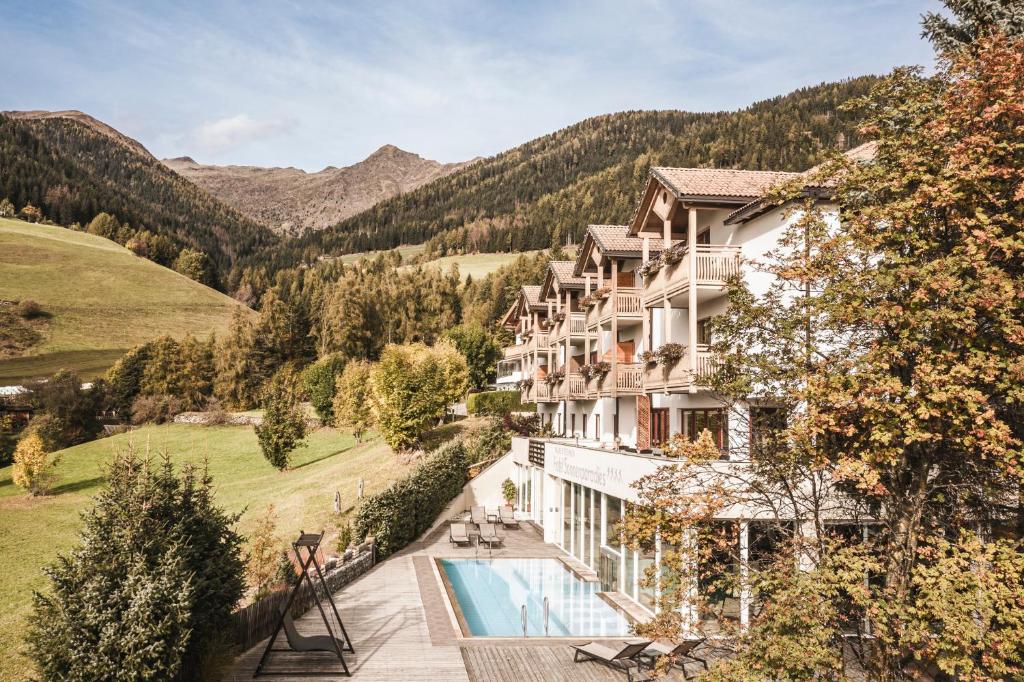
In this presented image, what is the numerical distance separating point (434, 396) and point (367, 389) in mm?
10452

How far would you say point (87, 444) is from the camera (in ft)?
217

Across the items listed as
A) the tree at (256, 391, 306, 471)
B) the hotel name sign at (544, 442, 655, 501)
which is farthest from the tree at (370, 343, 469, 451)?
the hotel name sign at (544, 442, 655, 501)

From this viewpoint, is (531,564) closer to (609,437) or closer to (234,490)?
(609,437)

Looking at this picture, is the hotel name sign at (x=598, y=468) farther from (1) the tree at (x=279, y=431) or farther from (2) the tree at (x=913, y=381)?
(1) the tree at (x=279, y=431)

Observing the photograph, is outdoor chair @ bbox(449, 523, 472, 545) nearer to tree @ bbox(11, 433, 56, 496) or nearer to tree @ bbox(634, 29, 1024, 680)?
tree @ bbox(634, 29, 1024, 680)

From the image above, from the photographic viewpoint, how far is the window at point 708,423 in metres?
19.8

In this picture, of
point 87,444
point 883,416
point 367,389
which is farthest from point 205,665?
point 87,444

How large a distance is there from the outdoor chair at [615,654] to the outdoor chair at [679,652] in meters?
0.28

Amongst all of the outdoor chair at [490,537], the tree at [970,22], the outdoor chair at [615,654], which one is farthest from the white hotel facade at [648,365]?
the tree at [970,22]

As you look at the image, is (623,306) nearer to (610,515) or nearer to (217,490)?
(610,515)

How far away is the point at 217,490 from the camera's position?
145 ft

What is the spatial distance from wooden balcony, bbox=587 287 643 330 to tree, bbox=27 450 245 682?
58.6 ft

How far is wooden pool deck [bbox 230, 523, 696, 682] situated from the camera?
44.4ft

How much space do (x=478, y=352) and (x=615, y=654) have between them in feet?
195
